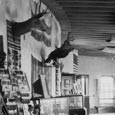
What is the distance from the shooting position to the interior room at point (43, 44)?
4750mm

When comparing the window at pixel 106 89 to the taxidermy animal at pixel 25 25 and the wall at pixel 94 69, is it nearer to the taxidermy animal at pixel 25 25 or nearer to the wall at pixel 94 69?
the wall at pixel 94 69

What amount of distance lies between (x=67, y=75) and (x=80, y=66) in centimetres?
589

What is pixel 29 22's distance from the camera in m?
4.96

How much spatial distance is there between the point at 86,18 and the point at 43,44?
1.71 metres

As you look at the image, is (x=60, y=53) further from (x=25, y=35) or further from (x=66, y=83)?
(x=66, y=83)

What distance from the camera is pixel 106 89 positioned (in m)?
18.4

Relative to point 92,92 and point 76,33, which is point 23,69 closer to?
point 76,33

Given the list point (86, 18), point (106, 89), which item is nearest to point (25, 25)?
point (86, 18)

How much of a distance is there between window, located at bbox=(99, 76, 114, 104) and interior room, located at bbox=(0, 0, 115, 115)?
5.65m

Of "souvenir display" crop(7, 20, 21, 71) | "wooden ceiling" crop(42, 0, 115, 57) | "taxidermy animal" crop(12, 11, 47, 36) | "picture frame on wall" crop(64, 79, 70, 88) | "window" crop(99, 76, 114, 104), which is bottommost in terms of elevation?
"window" crop(99, 76, 114, 104)

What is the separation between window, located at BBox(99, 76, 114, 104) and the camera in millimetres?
18297

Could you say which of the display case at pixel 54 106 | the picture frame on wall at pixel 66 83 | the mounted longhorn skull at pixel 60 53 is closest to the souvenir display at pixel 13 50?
the display case at pixel 54 106

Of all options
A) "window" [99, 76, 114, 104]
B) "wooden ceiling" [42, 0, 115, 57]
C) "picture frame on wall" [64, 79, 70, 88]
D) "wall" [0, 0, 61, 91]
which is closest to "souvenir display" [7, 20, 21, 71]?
"wall" [0, 0, 61, 91]

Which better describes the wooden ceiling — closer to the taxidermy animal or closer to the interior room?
the interior room
